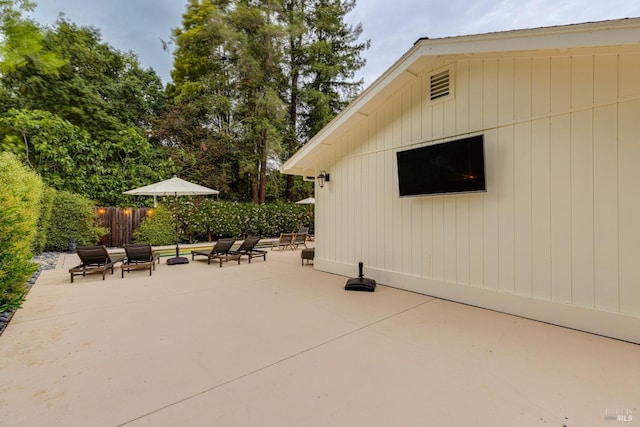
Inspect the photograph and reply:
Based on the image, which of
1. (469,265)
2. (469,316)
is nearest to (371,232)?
(469,265)

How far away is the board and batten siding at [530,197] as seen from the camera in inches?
142

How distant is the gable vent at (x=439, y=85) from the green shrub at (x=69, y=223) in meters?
12.8

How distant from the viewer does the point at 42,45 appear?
42.2 ft

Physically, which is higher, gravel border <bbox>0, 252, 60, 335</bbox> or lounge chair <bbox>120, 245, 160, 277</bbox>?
lounge chair <bbox>120, 245, 160, 277</bbox>

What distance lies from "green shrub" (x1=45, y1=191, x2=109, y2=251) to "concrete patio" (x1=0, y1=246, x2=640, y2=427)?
7468 mm

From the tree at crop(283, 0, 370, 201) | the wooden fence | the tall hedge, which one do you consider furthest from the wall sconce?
the tree at crop(283, 0, 370, 201)

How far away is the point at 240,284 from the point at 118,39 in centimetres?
1735

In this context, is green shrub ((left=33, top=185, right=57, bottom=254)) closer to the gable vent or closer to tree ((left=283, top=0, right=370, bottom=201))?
tree ((left=283, top=0, right=370, bottom=201))

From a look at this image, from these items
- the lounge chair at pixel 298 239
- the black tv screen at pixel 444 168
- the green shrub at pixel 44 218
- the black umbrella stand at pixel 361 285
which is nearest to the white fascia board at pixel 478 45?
the black tv screen at pixel 444 168

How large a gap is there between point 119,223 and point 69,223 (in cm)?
168

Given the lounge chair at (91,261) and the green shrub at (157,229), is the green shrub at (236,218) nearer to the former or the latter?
the green shrub at (157,229)

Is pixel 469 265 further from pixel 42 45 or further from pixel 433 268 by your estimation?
pixel 42 45

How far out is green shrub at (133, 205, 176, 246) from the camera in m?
12.4

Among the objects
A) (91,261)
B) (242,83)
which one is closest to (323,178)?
(91,261)
